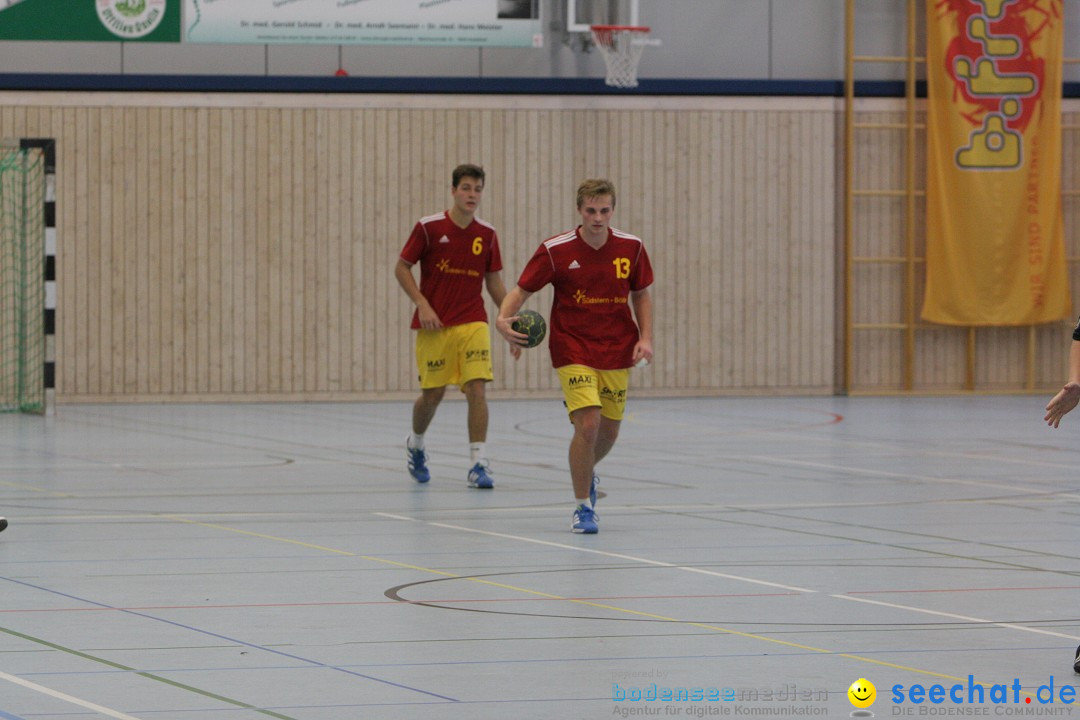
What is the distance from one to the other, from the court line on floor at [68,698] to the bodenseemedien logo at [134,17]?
51.4 feet

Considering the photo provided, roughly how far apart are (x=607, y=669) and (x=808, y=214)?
54.5ft

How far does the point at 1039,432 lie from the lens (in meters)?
15.3

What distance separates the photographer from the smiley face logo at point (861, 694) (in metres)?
4.49

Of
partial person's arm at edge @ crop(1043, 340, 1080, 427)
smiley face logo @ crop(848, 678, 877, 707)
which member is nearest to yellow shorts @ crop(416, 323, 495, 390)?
partial person's arm at edge @ crop(1043, 340, 1080, 427)

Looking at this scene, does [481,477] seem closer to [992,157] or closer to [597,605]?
[597,605]

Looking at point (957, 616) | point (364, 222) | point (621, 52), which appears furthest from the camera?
point (364, 222)

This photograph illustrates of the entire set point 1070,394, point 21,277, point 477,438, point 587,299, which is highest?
point 21,277

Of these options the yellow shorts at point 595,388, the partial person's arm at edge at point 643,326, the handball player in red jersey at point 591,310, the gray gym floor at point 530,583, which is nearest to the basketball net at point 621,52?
the gray gym floor at point 530,583

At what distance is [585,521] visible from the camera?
332 inches

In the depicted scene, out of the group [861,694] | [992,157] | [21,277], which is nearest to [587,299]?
[861,694]

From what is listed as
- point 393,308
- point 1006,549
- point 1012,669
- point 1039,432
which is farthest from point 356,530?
point 393,308

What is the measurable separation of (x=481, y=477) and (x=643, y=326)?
2.22m

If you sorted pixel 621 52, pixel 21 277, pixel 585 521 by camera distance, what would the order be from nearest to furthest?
pixel 585 521
pixel 21 277
pixel 621 52

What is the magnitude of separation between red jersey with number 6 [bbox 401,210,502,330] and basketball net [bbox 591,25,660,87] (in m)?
9.32
